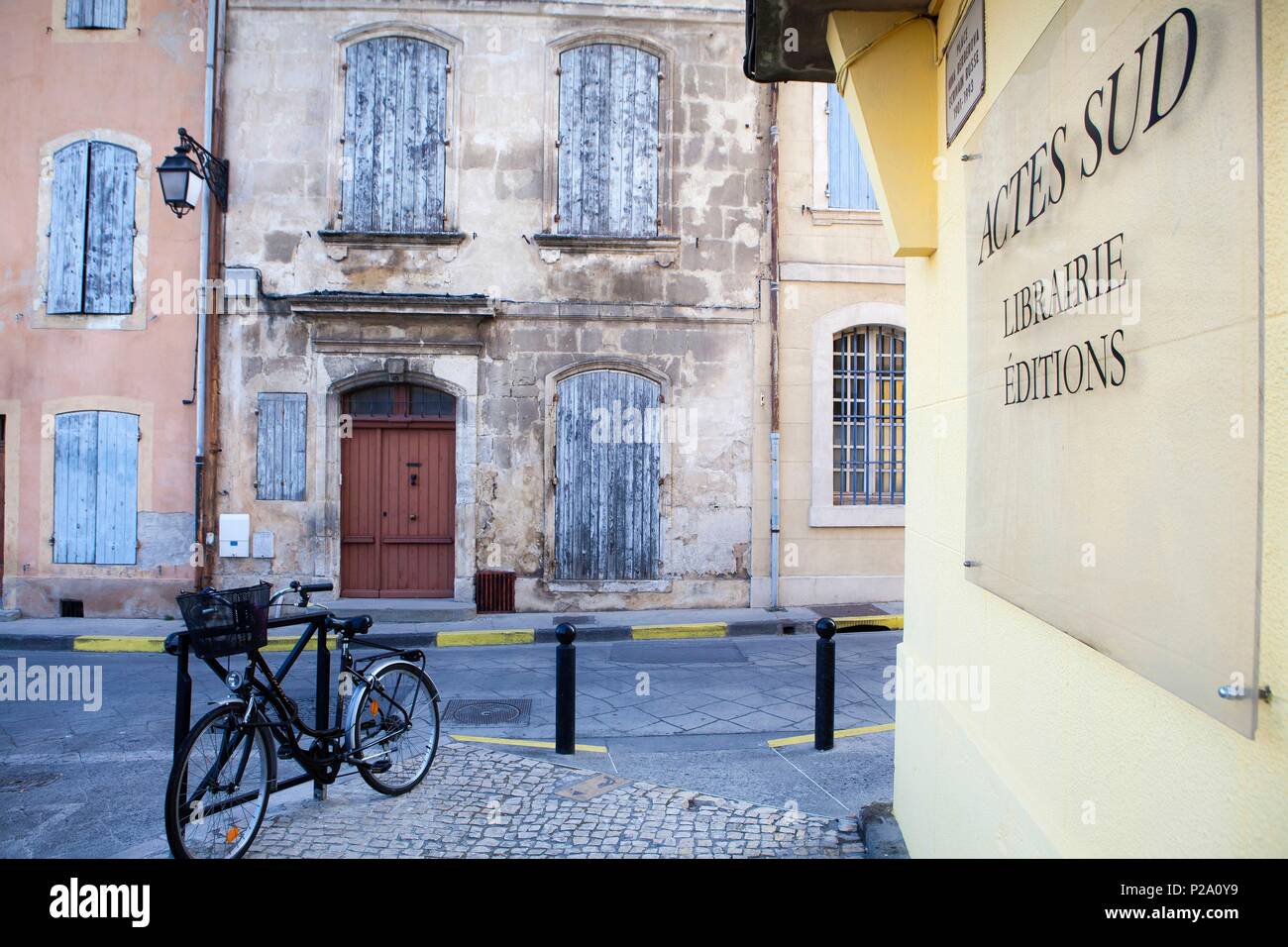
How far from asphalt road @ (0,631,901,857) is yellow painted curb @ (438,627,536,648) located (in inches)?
8.3

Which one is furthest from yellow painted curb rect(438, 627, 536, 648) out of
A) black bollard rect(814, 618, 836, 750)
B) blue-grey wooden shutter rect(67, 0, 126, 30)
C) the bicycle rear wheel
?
blue-grey wooden shutter rect(67, 0, 126, 30)

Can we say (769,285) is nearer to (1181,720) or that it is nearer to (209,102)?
(209,102)

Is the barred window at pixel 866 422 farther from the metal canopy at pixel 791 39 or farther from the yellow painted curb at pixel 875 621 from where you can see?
the metal canopy at pixel 791 39

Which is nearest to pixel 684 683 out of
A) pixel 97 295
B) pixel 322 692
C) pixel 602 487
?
pixel 322 692

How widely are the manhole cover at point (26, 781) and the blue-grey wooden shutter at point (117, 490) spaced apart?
626cm

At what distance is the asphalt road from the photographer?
467 cm

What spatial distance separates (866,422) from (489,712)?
6.86 metres

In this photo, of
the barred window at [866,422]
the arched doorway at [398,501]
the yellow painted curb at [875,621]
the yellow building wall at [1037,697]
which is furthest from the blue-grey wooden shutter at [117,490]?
the yellow building wall at [1037,697]

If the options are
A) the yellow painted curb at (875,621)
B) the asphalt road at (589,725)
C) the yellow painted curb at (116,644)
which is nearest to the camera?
the asphalt road at (589,725)

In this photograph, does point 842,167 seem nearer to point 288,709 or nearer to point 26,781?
point 288,709

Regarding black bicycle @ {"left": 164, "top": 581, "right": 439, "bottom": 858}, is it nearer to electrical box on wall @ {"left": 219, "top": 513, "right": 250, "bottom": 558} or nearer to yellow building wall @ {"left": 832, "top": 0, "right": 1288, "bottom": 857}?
yellow building wall @ {"left": 832, "top": 0, "right": 1288, "bottom": 857}

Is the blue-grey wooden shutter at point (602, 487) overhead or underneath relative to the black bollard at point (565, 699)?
overhead

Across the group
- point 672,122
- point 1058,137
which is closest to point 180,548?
point 672,122

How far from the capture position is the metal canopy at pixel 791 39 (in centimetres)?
389
